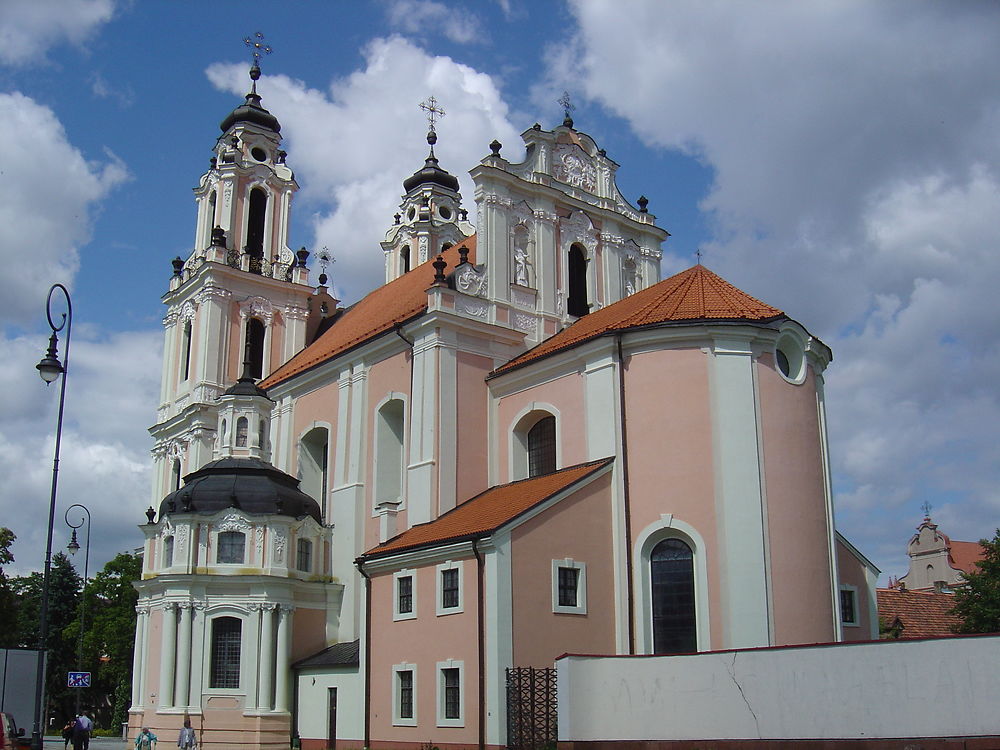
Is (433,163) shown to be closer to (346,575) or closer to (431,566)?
(346,575)

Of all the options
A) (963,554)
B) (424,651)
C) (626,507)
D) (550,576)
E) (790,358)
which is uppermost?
(963,554)

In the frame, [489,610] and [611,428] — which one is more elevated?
[611,428]

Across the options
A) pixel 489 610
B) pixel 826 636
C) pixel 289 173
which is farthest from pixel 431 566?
pixel 289 173

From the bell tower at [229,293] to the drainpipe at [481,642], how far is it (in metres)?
21.1

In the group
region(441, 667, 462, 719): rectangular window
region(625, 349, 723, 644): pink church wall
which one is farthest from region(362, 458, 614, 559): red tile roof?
region(441, 667, 462, 719): rectangular window

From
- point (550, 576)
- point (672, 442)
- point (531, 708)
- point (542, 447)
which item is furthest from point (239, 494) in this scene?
point (672, 442)

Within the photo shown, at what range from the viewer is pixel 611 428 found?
25750 millimetres

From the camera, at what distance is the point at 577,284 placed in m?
33.7

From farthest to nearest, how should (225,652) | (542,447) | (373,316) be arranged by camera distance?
(373,316) < (225,652) < (542,447)

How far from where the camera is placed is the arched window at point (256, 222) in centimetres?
4688

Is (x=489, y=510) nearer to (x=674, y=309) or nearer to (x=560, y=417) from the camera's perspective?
(x=560, y=417)

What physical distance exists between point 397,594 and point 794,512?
9.59 meters

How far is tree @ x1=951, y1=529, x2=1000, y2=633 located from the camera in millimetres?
39562

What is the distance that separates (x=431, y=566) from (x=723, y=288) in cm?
1015
